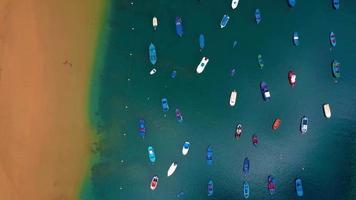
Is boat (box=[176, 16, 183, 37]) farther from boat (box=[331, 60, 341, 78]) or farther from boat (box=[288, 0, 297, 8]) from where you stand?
boat (box=[331, 60, 341, 78])

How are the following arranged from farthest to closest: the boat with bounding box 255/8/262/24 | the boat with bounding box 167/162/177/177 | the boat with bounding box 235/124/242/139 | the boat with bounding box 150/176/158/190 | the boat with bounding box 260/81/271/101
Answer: the boat with bounding box 255/8/262/24
the boat with bounding box 260/81/271/101
the boat with bounding box 235/124/242/139
the boat with bounding box 167/162/177/177
the boat with bounding box 150/176/158/190

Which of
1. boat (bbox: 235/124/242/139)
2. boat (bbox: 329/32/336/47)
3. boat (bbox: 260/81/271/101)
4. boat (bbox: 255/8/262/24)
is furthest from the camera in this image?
boat (bbox: 329/32/336/47)

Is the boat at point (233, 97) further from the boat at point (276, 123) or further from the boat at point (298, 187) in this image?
the boat at point (298, 187)

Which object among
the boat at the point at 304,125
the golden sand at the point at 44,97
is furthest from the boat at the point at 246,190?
the golden sand at the point at 44,97

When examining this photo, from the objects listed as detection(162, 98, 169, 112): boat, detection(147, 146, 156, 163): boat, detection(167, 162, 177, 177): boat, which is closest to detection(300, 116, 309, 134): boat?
detection(167, 162, 177, 177): boat

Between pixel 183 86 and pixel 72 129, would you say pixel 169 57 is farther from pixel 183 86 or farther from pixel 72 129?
pixel 72 129

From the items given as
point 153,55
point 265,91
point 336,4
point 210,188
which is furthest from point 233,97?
point 336,4

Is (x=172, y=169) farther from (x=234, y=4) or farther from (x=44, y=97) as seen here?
(x=234, y=4)
